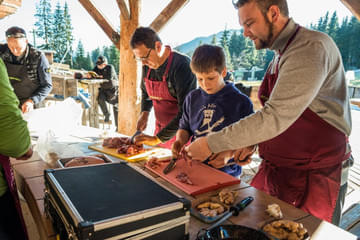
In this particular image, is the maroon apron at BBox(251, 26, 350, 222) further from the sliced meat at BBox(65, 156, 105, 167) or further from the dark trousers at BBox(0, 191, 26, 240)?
the dark trousers at BBox(0, 191, 26, 240)

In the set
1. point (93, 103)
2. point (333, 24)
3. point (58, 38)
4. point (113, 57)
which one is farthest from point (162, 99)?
point (333, 24)

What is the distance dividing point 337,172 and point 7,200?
1.89 m

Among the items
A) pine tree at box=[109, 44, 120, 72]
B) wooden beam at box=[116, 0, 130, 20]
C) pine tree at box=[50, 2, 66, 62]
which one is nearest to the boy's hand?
wooden beam at box=[116, 0, 130, 20]

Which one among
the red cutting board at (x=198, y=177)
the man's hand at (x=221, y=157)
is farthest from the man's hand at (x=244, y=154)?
the red cutting board at (x=198, y=177)

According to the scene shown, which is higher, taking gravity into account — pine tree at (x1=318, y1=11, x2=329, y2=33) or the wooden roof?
pine tree at (x1=318, y1=11, x2=329, y2=33)

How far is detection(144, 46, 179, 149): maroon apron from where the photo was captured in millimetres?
2729

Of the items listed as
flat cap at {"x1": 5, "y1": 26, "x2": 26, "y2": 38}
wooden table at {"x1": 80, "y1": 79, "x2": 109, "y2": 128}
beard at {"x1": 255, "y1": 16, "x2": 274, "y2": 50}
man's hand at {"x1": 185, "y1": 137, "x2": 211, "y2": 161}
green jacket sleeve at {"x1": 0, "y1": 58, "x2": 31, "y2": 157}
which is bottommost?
wooden table at {"x1": 80, "y1": 79, "x2": 109, "y2": 128}

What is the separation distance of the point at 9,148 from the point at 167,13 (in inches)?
146

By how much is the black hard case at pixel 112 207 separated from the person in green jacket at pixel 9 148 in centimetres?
36

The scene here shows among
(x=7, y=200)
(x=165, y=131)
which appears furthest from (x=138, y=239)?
(x=165, y=131)

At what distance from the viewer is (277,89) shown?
122 centimetres

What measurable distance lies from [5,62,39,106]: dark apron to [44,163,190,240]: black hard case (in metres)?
3.18

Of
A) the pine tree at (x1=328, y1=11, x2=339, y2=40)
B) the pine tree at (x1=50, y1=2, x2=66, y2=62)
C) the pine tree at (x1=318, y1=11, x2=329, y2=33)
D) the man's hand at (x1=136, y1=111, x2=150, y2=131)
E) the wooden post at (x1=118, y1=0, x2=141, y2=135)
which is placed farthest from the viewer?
the pine tree at (x1=328, y1=11, x2=339, y2=40)

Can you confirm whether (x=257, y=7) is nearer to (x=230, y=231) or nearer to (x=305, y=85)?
(x=305, y=85)
